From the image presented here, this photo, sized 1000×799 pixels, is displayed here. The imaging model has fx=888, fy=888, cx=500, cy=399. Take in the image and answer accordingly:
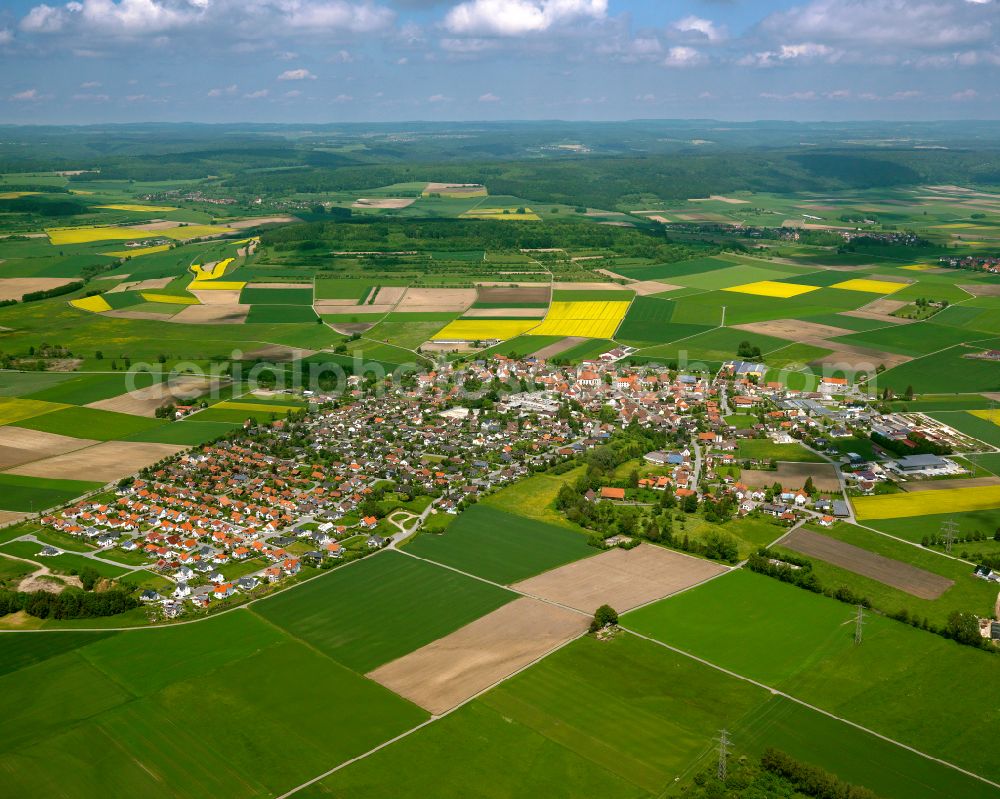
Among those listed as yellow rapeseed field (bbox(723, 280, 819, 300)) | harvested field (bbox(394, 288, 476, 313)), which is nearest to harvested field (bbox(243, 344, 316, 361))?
harvested field (bbox(394, 288, 476, 313))

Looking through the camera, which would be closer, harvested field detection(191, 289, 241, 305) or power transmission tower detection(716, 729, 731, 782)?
power transmission tower detection(716, 729, 731, 782)

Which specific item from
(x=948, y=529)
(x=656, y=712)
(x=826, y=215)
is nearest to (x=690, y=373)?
(x=948, y=529)

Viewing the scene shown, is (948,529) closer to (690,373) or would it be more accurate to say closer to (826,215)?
(690,373)

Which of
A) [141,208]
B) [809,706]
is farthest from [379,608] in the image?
[141,208]

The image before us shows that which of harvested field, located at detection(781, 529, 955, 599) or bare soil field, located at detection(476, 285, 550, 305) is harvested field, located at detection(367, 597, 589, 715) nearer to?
harvested field, located at detection(781, 529, 955, 599)

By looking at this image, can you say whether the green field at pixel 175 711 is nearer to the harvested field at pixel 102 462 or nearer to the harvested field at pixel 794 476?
the harvested field at pixel 102 462

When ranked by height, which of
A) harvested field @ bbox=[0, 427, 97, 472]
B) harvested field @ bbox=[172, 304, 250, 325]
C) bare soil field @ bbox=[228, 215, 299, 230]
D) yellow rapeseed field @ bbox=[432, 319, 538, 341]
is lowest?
harvested field @ bbox=[0, 427, 97, 472]

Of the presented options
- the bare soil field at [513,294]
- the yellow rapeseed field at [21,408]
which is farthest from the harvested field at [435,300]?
the yellow rapeseed field at [21,408]
